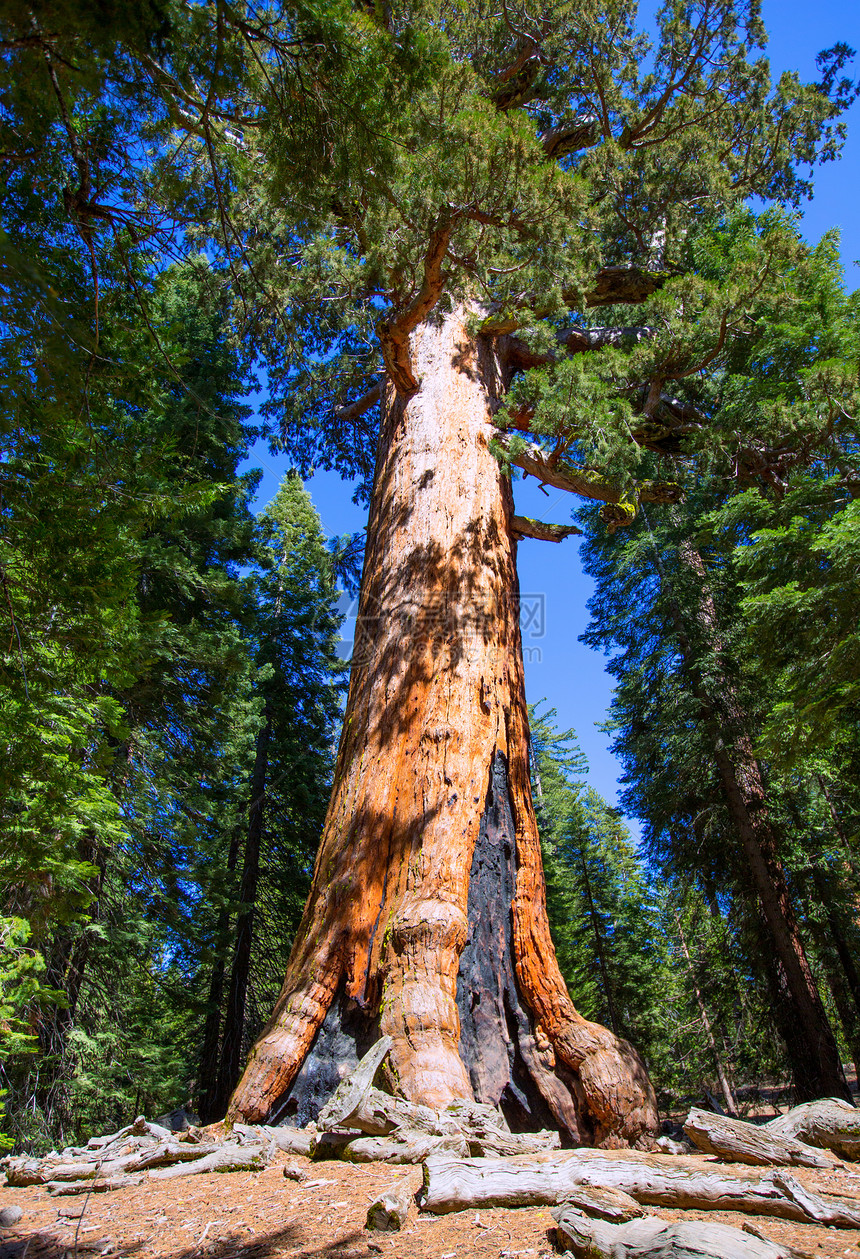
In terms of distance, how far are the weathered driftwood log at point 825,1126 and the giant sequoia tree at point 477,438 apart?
62 cm

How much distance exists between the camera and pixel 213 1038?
1060 centimetres

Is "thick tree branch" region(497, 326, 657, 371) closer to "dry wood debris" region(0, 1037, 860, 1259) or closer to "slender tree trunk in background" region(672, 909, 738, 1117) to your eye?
"dry wood debris" region(0, 1037, 860, 1259)

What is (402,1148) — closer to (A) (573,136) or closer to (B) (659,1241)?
(B) (659,1241)

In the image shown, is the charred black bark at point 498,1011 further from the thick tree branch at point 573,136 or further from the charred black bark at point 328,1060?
the thick tree branch at point 573,136

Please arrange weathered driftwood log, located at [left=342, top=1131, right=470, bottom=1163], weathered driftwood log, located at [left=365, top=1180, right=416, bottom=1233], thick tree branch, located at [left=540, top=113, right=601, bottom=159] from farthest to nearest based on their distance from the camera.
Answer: thick tree branch, located at [left=540, top=113, right=601, bottom=159] < weathered driftwood log, located at [left=342, top=1131, right=470, bottom=1163] < weathered driftwood log, located at [left=365, top=1180, right=416, bottom=1233]

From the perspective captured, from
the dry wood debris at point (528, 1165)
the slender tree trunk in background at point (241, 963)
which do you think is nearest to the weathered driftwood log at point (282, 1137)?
the dry wood debris at point (528, 1165)

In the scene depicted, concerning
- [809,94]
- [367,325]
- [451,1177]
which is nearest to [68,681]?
[451,1177]

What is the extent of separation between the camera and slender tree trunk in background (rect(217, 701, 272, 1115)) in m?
9.77

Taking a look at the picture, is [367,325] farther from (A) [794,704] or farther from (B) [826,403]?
(A) [794,704]

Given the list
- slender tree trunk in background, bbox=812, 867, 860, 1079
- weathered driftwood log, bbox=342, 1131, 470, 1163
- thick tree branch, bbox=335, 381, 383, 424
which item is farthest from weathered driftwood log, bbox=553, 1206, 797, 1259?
slender tree trunk in background, bbox=812, 867, 860, 1079

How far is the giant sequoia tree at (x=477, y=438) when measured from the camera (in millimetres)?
3234

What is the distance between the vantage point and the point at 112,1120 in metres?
8.88

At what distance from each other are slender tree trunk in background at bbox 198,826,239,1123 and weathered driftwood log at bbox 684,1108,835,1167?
8414 millimetres

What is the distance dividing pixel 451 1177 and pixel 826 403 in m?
7.28
